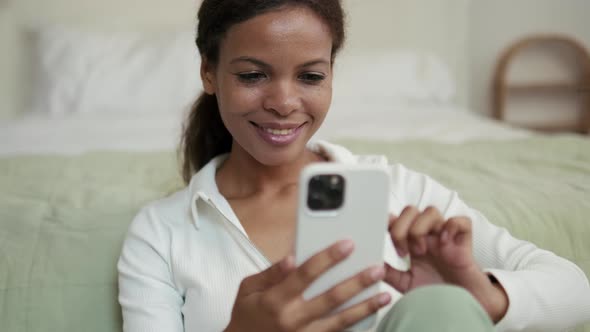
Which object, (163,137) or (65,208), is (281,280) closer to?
(65,208)

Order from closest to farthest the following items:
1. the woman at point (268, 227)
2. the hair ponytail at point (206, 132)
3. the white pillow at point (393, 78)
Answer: the woman at point (268, 227), the hair ponytail at point (206, 132), the white pillow at point (393, 78)

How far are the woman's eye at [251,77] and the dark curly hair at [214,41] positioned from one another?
0.07m

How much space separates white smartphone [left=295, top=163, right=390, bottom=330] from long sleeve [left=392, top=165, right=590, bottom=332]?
0.62ft

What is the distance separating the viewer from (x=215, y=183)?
87 cm

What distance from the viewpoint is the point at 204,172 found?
89cm

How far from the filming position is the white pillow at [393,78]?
222cm

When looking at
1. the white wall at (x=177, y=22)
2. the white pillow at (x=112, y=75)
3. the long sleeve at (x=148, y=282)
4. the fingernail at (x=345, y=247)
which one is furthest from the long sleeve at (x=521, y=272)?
the white wall at (x=177, y=22)

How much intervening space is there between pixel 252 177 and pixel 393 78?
1475 mm

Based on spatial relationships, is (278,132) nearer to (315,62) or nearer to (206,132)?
(315,62)

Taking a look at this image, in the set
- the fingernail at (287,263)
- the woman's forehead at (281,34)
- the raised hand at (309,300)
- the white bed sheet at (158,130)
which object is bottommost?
the white bed sheet at (158,130)

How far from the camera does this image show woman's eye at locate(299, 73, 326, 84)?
796 millimetres

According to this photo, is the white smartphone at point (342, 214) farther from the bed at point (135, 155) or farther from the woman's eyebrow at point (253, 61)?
the bed at point (135, 155)

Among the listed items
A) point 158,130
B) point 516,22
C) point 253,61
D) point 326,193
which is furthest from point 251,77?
point 516,22

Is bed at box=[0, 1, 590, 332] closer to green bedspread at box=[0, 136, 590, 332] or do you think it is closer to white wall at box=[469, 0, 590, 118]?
green bedspread at box=[0, 136, 590, 332]
